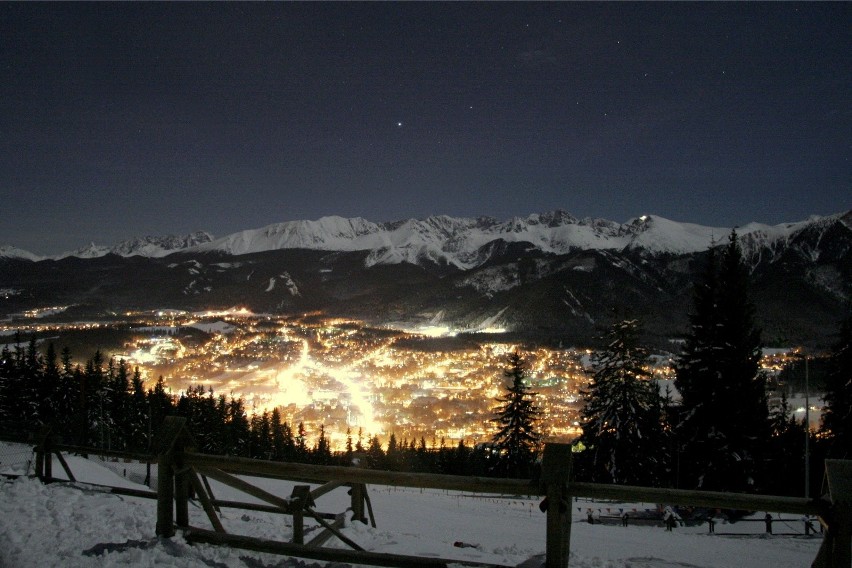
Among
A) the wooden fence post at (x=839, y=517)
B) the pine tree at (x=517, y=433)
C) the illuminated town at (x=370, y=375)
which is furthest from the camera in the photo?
the illuminated town at (x=370, y=375)

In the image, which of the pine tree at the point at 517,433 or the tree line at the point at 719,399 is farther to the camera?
the pine tree at the point at 517,433

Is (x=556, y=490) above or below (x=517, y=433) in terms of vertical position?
above

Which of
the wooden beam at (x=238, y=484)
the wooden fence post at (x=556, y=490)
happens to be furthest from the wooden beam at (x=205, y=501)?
the wooden fence post at (x=556, y=490)

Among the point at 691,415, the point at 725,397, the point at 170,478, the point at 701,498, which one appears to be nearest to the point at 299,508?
the point at 170,478

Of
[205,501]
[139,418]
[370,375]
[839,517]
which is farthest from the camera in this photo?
[370,375]

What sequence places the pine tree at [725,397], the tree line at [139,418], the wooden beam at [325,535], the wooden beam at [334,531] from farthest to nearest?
the tree line at [139,418], the pine tree at [725,397], the wooden beam at [325,535], the wooden beam at [334,531]

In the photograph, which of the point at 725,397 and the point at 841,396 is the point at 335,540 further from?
the point at 841,396

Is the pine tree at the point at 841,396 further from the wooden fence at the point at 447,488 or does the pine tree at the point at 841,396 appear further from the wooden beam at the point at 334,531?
the wooden beam at the point at 334,531
